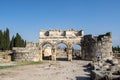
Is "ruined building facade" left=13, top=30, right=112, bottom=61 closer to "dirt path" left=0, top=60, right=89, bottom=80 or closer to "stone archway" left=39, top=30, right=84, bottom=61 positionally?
"stone archway" left=39, top=30, right=84, bottom=61

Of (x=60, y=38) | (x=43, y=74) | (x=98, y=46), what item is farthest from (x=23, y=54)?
(x=43, y=74)

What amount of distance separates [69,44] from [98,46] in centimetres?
552

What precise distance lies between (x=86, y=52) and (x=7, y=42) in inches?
759

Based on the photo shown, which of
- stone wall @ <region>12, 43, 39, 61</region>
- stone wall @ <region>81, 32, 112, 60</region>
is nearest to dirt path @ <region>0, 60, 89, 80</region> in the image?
stone wall @ <region>12, 43, 39, 61</region>

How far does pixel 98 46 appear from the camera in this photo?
38.8m

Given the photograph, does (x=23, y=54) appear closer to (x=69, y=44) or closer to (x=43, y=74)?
(x=69, y=44)

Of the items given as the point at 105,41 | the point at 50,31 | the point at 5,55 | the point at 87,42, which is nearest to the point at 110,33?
the point at 105,41

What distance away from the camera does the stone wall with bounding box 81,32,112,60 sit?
38.6m

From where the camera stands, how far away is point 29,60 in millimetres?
36375

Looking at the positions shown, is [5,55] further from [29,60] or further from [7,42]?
[7,42]

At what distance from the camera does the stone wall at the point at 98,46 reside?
38562mm

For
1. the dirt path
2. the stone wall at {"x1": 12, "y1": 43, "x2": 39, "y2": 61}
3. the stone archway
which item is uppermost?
the stone archway

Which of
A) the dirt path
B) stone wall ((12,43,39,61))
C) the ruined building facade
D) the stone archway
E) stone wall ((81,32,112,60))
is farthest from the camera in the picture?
the stone archway

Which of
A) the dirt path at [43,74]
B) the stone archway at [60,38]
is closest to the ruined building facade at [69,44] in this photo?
the stone archway at [60,38]
